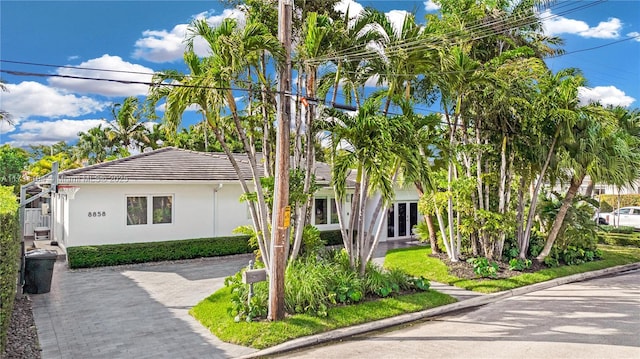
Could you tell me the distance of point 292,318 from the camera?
8.62 m

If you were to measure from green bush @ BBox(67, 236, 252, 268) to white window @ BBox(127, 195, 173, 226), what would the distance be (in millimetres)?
1149

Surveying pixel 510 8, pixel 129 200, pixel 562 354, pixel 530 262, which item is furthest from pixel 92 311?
pixel 510 8

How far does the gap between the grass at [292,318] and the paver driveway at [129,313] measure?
24 cm

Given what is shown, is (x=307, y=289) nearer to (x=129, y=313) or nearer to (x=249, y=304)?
(x=249, y=304)

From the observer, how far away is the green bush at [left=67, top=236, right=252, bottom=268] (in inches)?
567

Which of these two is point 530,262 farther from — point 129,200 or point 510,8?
point 129,200

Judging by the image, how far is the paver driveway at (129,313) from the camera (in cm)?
751

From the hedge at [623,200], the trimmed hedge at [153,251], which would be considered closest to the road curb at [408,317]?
the trimmed hedge at [153,251]

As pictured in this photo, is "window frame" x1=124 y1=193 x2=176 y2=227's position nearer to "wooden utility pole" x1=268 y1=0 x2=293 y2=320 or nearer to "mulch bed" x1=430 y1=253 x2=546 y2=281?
"wooden utility pole" x1=268 y1=0 x2=293 y2=320

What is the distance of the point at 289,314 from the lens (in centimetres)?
891

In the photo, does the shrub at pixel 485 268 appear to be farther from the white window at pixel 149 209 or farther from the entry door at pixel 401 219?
the white window at pixel 149 209

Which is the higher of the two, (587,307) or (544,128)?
Answer: (544,128)

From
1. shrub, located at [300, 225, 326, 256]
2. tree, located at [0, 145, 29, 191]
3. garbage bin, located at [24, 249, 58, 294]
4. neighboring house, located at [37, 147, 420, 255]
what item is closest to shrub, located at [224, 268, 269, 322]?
shrub, located at [300, 225, 326, 256]

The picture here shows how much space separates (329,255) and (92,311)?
545 centimetres
